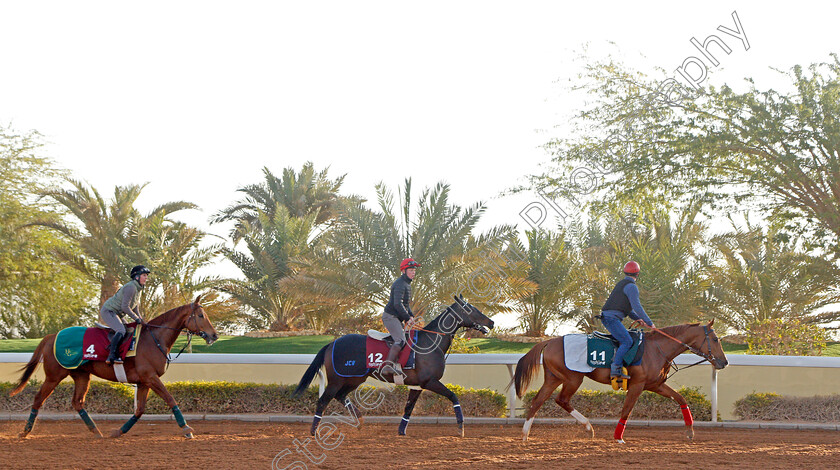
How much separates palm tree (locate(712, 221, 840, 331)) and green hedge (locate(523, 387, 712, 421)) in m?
10.9

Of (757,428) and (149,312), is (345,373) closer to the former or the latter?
(757,428)

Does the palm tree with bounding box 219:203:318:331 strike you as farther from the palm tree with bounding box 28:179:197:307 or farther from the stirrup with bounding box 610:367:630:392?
the stirrup with bounding box 610:367:630:392

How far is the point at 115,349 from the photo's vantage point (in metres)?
10.5

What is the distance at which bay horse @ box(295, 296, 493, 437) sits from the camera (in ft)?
34.6

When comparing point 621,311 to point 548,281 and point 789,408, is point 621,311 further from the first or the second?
point 548,281

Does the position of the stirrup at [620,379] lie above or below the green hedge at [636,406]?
above

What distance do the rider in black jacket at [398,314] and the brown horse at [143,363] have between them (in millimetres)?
2402

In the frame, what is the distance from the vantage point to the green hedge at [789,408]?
1278 centimetres

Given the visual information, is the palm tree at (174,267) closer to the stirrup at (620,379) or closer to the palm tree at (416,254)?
the palm tree at (416,254)

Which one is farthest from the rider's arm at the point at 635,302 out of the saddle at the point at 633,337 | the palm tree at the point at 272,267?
the palm tree at the point at 272,267

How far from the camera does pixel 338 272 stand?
2120 cm

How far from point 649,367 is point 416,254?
11.5 m

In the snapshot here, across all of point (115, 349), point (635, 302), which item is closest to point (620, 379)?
point (635, 302)

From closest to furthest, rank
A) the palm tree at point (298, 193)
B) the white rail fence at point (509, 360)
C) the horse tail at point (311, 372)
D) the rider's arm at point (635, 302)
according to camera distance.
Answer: the rider's arm at point (635, 302) < the horse tail at point (311, 372) < the white rail fence at point (509, 360) < the palm tree at point (298, 193)
